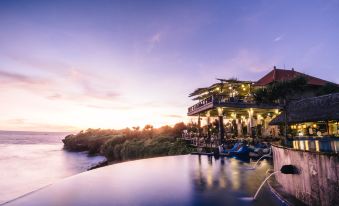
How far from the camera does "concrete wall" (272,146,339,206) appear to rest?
529cm

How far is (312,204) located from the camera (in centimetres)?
621

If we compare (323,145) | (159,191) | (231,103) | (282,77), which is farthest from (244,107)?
(323,145)

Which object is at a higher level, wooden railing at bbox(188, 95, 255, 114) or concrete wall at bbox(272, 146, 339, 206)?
wooden railing at bbox(188, 95, 255, 114)

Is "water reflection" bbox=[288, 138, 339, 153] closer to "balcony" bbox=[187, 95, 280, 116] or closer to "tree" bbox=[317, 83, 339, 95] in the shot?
"balcony" bbox=[187, 95, 280, 116]

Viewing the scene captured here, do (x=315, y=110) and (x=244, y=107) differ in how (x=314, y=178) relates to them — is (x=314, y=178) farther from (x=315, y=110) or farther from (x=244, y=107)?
(x=244, y=107)

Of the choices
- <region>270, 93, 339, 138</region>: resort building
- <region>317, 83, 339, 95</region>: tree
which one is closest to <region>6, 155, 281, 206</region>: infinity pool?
<region>270, 93, 339, 138</region>: resort building

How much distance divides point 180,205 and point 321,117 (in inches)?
694

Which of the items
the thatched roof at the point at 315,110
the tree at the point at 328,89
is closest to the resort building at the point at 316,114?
the thatched roof at the point at 315,110

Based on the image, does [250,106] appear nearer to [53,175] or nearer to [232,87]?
[232,87]

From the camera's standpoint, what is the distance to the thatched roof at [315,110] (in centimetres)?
1935

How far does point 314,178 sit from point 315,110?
1810 cm

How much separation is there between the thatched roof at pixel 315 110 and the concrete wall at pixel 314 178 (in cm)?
1423

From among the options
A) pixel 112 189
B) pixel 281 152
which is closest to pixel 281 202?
pixel 281 152

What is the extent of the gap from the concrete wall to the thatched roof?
14.2m
